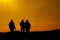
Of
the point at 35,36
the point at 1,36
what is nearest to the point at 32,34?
the point at 35,36

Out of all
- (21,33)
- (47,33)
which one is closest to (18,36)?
(21,33)

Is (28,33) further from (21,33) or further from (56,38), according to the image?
(56,38)

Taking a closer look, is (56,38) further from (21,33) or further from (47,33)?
(21,33)

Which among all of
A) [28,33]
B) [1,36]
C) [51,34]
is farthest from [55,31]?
[1,36]

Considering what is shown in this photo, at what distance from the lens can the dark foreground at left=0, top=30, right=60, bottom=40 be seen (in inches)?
1575

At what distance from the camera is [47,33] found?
40062 millimetres

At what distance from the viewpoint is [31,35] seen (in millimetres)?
40250

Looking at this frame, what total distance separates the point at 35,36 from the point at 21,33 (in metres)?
1.64

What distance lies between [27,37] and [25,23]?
160cm

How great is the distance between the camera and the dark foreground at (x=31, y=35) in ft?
131

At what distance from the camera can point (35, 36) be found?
40312mm

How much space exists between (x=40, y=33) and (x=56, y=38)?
1925 mm

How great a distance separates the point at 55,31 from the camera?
40.0 metres

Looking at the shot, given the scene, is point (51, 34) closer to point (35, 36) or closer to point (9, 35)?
point (35, 36)
